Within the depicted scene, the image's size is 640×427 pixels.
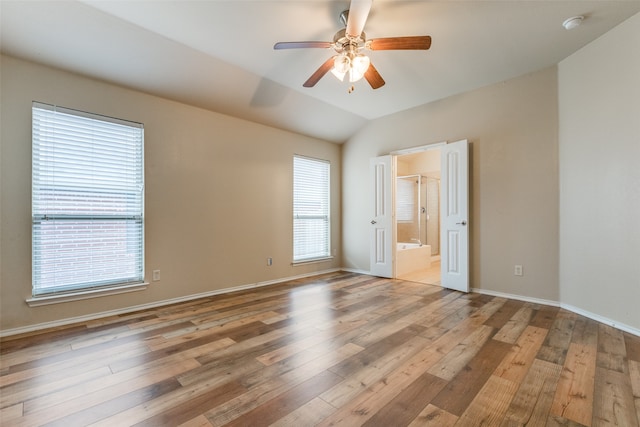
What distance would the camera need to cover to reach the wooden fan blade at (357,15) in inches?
75.8

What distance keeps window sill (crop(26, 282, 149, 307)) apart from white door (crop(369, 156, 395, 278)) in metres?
3.49

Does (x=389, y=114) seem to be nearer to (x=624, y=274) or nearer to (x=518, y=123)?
(x=518, y=123)

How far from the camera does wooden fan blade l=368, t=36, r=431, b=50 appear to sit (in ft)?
6.95

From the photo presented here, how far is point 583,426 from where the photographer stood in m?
1.40

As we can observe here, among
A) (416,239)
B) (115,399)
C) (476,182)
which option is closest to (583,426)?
(115,399)

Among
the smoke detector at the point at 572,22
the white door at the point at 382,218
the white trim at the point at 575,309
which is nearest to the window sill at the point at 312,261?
the white door at the point at 382,218

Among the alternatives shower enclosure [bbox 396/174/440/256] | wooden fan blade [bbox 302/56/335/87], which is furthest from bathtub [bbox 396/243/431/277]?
wooden fan blade [bbox 302/56/335/87]

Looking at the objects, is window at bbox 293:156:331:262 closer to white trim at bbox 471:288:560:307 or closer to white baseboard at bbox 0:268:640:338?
white baseboard at bbox 0:268:640:338

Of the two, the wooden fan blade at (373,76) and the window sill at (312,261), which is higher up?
the wooden fan blade at (373,76)

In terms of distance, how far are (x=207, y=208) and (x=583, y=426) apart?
3890 millimetres

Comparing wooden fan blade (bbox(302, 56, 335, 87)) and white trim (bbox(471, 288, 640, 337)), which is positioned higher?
wooden fan blade (bbox(302, 56, 335, 87))

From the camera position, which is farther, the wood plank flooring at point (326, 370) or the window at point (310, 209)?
the window at point (310, 209)

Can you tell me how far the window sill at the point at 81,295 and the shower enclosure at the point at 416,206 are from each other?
560cm

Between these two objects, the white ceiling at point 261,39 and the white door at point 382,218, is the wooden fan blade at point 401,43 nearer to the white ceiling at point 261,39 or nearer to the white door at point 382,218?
the white ceiling at point 261,39
